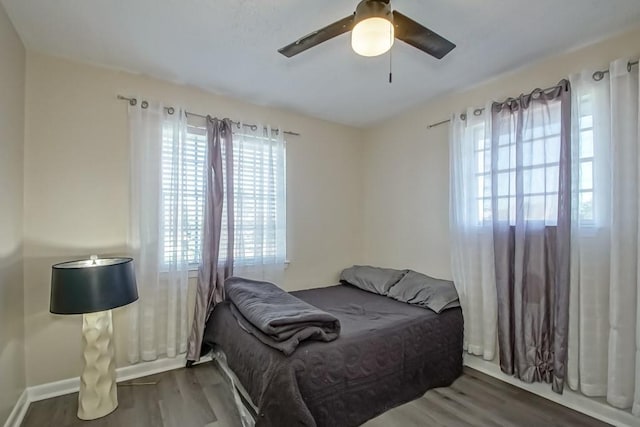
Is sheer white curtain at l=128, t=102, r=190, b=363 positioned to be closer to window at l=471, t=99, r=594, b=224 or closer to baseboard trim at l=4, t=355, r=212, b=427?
baseboard trim at l=4, t=355, r=212, b=427

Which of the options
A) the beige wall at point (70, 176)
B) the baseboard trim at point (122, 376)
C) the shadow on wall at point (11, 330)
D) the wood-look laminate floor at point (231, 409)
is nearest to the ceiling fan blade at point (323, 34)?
the beige wall at point (70, 176)

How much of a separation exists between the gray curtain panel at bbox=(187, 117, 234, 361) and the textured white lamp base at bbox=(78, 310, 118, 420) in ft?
2.19

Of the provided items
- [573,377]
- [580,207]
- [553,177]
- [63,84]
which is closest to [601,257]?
[580,207]

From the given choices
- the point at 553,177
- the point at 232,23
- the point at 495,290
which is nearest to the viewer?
the point at 232,23

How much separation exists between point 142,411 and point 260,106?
106 inches

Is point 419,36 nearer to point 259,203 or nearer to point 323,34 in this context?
point 323,34

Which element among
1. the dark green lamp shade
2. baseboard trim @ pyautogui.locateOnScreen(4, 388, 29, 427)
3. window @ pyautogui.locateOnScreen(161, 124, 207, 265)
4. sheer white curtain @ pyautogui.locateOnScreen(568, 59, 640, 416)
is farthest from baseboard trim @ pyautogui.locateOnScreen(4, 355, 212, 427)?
sheer white curtain @ pyautogui.locateOnScreen(568, 59, 640, 416)

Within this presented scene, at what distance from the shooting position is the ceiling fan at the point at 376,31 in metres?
1.44

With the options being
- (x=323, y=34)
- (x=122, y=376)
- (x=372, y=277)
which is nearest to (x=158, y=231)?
(x=122, y=376)

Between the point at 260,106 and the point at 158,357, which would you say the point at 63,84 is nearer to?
the point at 260,106

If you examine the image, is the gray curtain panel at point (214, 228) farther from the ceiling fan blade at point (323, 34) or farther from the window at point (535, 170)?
the window at point (535, 170)

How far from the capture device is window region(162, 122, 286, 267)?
266cm

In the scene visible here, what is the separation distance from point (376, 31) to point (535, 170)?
5.41 ft

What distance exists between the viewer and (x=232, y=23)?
191 centimetres
